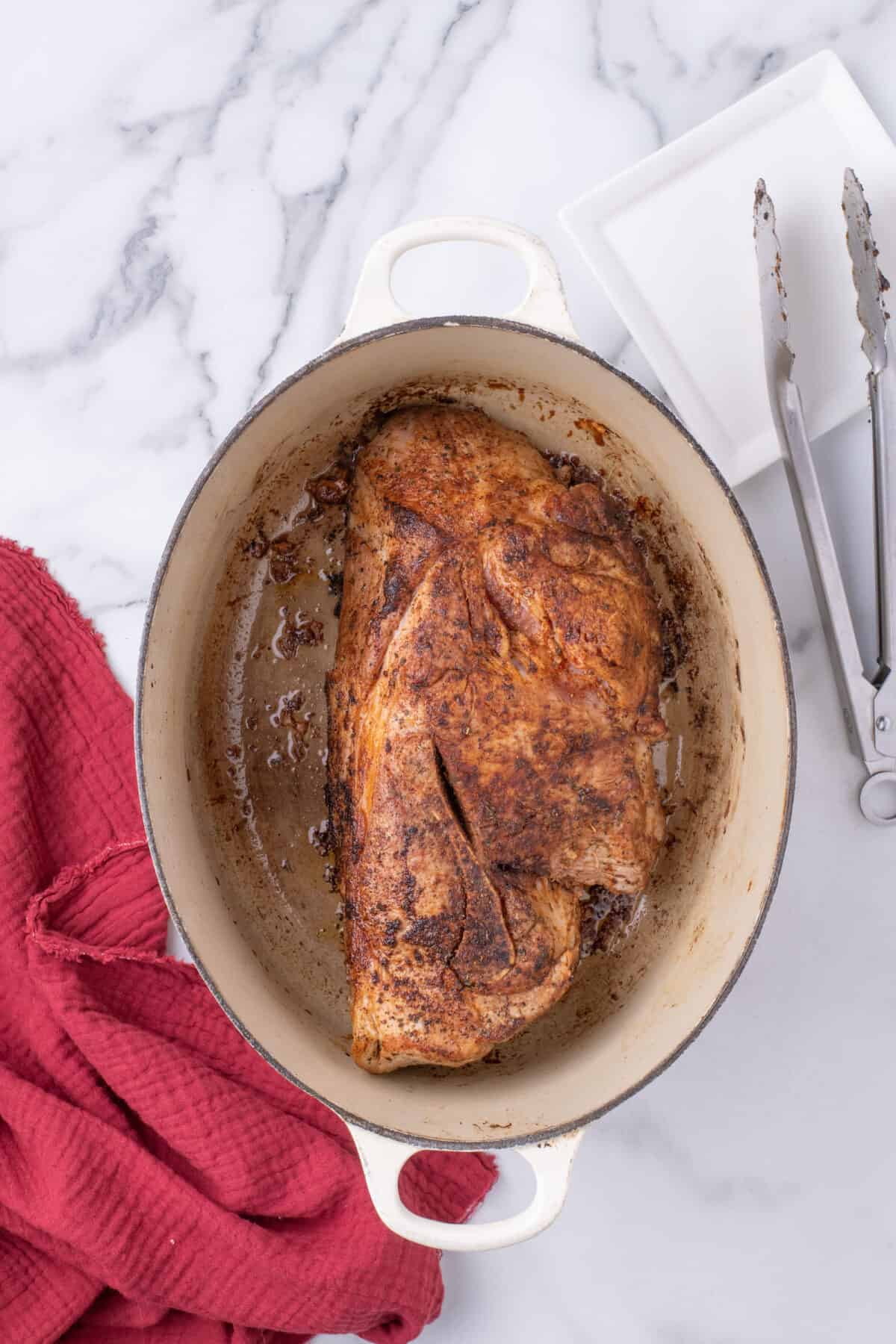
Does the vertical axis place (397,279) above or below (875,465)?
above

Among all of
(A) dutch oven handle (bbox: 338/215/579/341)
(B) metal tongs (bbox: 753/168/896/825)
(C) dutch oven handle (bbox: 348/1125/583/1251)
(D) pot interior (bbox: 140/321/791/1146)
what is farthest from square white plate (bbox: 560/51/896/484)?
(C) dutch oven handle (bbox: 348/1125/583/1251)

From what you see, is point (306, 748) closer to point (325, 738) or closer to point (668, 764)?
point (325, 738)

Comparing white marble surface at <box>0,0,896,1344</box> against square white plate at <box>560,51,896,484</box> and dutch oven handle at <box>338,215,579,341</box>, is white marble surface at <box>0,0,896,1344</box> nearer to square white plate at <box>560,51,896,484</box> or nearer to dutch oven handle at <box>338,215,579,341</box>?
square white plate at <box>560,51,896,484</box>

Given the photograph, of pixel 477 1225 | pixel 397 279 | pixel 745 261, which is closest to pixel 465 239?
pixel 397 279

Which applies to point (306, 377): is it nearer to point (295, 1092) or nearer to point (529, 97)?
point (529, 97)

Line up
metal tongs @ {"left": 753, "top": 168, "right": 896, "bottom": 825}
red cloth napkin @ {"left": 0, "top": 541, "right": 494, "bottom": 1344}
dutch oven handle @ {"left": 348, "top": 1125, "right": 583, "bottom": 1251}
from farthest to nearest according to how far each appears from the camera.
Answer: red cloth napkin @ {"left": 0, "top": 541, "right": 494, "bottom": 1344}, metal tongs @ {"left": 753, "top": 168, "right": 896, "bottom": 825}, dutch oven handle @ {"left": 348, "top": 1125, "right": 583, "bottom": 1251}

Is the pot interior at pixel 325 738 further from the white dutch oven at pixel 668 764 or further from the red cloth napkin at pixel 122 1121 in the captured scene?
the red cloth napkin at pixel 122 1121
